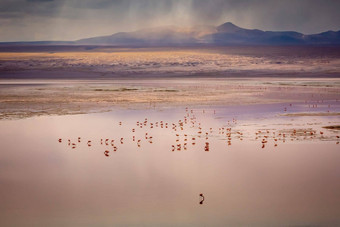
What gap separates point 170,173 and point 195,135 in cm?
559

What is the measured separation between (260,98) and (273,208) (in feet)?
69.0

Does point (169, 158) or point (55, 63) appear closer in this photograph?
point (169, 158)

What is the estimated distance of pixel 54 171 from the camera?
1197cm

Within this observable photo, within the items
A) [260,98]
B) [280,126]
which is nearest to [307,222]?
[280,126]

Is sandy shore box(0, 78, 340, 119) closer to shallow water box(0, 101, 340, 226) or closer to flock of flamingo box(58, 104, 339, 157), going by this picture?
shallow water box(0, 101, 340, 226)

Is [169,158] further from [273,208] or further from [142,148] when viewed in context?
[273,208]

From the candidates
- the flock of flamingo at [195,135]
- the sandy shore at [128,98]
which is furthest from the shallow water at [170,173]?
the sandy shore at [128,98]

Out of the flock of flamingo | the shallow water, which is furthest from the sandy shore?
the flock of flamingo

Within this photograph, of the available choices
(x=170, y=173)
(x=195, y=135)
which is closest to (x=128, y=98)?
(x=195, y=135)

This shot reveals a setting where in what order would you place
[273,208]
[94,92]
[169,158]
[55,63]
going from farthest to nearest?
1. [55,63]
2. [94,92]
3. [169,158]
4. [273,208]

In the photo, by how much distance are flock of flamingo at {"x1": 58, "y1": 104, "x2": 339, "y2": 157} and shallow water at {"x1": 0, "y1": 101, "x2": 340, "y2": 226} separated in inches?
1.3

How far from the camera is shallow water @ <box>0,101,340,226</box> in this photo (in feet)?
28.9

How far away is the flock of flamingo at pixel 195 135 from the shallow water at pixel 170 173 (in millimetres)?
34

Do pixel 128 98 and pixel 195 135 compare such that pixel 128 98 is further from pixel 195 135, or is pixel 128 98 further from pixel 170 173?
pixel 170 173
